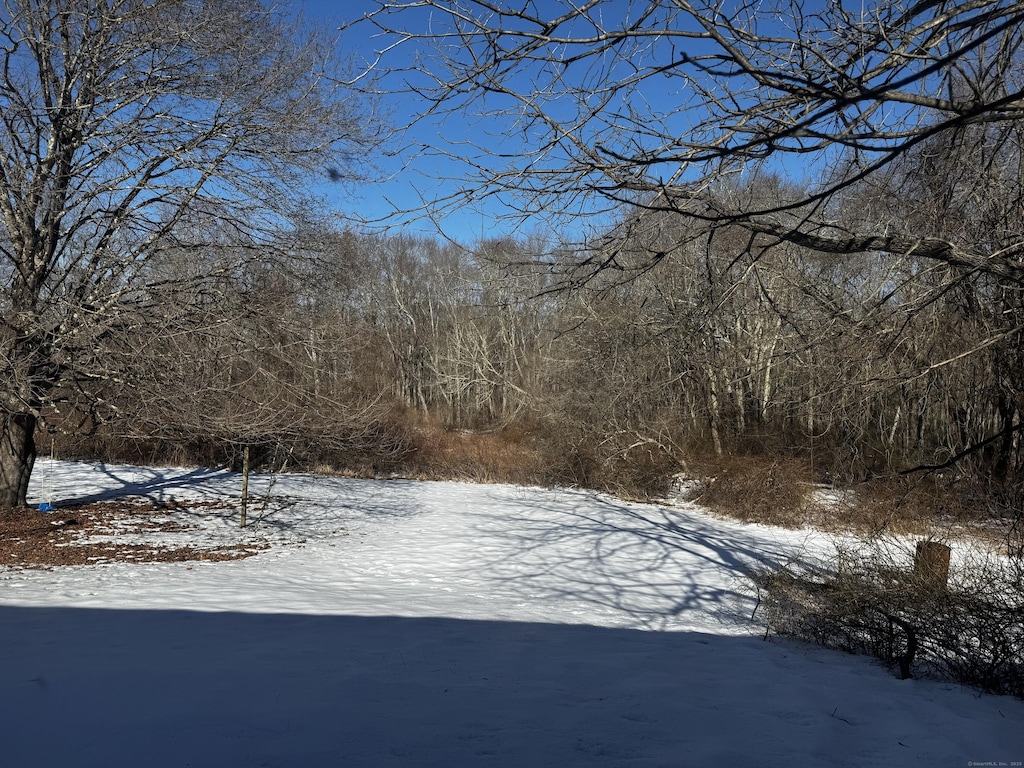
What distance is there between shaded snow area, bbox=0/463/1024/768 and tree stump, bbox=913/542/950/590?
1.47 metres

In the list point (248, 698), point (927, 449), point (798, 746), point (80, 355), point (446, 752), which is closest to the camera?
point (446, 752)

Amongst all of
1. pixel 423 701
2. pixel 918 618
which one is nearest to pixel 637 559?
pixel 918 618

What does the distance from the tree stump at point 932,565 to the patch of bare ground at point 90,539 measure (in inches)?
320

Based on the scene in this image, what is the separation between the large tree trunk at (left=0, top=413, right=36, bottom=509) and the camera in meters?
10.7

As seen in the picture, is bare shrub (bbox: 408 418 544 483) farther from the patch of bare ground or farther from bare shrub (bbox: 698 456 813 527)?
the patch of bare ground

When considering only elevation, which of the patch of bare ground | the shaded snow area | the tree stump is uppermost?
the tree stump

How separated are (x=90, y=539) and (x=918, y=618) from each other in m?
9.92

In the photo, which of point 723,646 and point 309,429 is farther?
point 309,429

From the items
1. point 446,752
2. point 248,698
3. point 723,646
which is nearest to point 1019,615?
point 723,646

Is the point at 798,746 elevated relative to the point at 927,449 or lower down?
lower down

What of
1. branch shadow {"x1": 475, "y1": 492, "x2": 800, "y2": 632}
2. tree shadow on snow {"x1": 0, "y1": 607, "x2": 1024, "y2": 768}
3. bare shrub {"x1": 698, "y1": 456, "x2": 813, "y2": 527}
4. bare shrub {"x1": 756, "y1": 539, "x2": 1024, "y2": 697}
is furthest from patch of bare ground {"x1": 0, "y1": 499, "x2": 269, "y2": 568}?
bare shrub {"x1": 698, "y1": 456, "x2": 813, "y2": 527}

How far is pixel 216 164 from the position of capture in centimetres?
994

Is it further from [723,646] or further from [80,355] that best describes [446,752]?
[80,355]

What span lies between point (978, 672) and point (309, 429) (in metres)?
9.30
